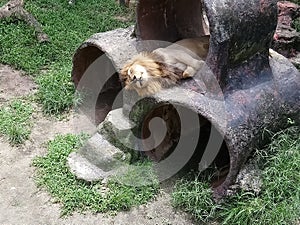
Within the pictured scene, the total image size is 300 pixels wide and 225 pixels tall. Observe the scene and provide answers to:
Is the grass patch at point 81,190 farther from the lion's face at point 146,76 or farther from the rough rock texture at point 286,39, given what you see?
the rough rock texture at point 286,39

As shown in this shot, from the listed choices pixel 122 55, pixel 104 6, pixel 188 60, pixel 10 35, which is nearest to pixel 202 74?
pixel 188 60

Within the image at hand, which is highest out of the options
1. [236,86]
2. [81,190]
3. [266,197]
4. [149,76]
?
[149,76]

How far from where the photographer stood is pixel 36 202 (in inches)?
160

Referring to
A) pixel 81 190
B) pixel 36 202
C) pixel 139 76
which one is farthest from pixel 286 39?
pixel 36 202

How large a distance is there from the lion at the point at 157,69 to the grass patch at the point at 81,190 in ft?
2.60

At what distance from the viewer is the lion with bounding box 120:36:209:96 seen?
13.4ft

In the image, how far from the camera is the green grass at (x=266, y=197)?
3.76 metres

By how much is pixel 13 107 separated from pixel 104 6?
282cm

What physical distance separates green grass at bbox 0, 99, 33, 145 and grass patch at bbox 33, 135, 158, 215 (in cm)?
36

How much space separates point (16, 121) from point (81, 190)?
1201 millimetres

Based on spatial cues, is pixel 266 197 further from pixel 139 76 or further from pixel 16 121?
pixel 16 121

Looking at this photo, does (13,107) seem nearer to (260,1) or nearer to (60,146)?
(60,146)

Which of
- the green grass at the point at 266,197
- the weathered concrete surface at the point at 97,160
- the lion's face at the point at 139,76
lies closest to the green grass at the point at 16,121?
the weathered concrete surface at the point at 97,160

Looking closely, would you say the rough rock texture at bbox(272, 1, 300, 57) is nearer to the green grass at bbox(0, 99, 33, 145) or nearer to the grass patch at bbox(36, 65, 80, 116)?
the grass patch at bbox(36, 65, 80, 116)
